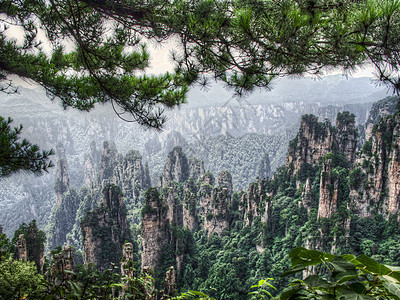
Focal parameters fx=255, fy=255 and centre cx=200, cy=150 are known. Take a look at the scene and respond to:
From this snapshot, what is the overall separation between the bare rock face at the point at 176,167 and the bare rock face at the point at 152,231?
17.8m

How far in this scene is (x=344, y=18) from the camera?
226 centimetres

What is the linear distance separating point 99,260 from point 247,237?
10.9m

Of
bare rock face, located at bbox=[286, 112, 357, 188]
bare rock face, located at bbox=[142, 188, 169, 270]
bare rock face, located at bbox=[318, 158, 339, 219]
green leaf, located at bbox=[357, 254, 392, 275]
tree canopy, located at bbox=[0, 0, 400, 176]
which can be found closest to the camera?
green leaf, located at bbox=[357, 254, 392, 275]

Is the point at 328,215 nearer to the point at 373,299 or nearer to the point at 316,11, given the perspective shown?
the point at 316,11

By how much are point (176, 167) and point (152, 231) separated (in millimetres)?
18689

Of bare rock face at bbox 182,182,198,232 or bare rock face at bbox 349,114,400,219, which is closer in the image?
bare rock face at bbox 349,114,400,219

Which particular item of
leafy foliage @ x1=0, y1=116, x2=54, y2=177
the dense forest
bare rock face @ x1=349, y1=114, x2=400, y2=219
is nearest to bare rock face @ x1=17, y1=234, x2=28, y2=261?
the dense forest

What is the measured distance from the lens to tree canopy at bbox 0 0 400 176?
2.15m

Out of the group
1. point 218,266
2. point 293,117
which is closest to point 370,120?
point 218,266

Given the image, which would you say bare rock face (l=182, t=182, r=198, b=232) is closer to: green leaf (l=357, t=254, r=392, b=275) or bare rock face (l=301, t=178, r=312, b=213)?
bare rock face (l=301, t=178, r=312, b=213)

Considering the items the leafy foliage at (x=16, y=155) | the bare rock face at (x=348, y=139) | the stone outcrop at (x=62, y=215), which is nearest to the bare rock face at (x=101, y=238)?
the leafy foliage at (x=16, y=155)

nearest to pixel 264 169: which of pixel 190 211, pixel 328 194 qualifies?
pixel 190 211

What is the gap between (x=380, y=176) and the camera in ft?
47.8

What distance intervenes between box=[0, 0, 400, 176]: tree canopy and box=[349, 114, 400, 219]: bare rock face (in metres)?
14.3
